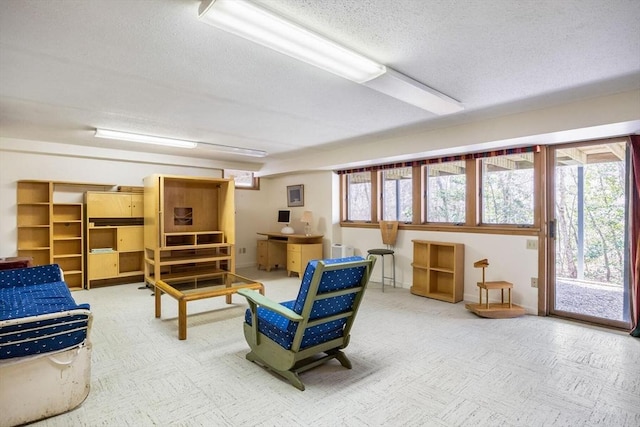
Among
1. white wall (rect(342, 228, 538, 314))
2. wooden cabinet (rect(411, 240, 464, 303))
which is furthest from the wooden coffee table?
white wall (rect(342, 228, 538, 314))

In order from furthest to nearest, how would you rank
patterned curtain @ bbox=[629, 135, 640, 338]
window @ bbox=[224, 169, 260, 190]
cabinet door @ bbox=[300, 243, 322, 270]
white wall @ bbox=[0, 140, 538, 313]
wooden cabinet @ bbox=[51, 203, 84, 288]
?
1. window @ bbox=[224, 169, 260, 190]
2. cabinet door @ bbox=[300, 243, 322, 270]
3. wooden cabinet @ bbox=[51, 203, 84, 288]
4. white wall @ bbox=[0, 140, 538, 313]
5. patterned curtain @ bbox=[629, 135, 640, 338]

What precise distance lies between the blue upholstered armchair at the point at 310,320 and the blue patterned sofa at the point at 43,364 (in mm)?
1154

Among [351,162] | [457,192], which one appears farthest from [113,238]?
[457,192]

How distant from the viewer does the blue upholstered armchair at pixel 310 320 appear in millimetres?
2312

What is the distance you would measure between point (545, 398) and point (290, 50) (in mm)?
2864

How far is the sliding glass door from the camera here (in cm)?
363

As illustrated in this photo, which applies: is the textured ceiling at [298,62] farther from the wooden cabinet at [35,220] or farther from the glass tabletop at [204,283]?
the glass tabletop at [204,283]

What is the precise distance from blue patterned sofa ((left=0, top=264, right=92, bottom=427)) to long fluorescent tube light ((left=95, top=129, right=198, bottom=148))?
9.71ft

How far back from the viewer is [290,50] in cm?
203

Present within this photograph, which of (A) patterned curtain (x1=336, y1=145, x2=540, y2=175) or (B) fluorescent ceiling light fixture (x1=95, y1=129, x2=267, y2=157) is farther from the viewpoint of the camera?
(B) fluorescent ceiling light fixture (x1=95, y1=129, x2=267, y2=157)

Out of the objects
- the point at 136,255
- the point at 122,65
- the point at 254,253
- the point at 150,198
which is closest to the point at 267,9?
the point at 122,65

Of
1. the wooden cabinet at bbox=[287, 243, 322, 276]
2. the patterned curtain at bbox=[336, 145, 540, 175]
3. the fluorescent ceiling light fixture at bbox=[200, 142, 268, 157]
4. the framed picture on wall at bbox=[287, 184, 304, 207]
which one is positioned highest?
the fluorescent ceiling light fixture at bbox=[200, 142, 268, 157]

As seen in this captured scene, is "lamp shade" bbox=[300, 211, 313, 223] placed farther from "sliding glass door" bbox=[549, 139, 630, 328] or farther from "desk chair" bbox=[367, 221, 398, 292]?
"sliding glass door" bbox=[549, 139, 630, 328]

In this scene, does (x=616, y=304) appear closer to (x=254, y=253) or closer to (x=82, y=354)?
(x=82, y=354)
